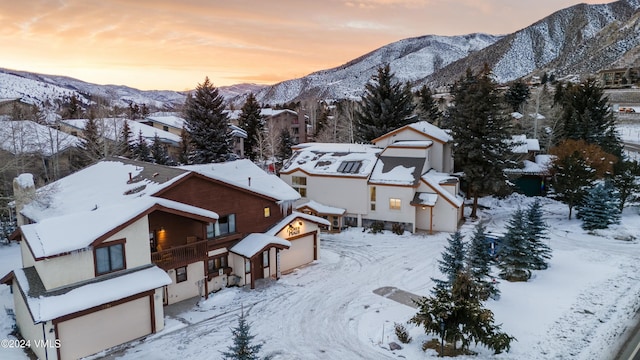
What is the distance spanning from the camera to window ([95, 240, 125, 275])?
15469 millimetres

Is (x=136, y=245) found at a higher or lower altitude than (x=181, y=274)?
higher

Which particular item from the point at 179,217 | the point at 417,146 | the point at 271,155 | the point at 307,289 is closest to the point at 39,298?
the point at 179,217

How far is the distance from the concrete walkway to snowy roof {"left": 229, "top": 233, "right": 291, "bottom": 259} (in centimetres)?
548

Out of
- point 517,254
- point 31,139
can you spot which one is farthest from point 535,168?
point 31,139

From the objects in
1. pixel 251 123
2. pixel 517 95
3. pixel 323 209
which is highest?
pixel 517 95

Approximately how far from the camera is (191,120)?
40.7 metres

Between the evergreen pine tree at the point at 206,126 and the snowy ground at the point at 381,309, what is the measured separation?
18.4 meters

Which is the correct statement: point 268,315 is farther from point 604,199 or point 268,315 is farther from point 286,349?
point 604,199

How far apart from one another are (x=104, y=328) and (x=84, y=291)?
173 centimetres

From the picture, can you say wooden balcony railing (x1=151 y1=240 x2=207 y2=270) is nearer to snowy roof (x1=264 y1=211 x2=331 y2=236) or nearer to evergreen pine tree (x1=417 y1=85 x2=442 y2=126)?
snowy roof (x1=264 y1=211 x2=331 y2=236)

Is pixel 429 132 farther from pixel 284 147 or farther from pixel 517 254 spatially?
pixel 284 147

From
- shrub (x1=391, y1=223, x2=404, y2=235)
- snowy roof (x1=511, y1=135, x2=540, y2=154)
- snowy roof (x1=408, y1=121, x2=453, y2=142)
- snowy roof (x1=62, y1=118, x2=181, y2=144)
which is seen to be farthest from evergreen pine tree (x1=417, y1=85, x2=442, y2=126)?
snowy roof (x1=62, y1=118, x2=181, y2=144)

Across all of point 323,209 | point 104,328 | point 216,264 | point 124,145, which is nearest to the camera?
point 104,328

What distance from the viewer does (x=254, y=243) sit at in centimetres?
2117
